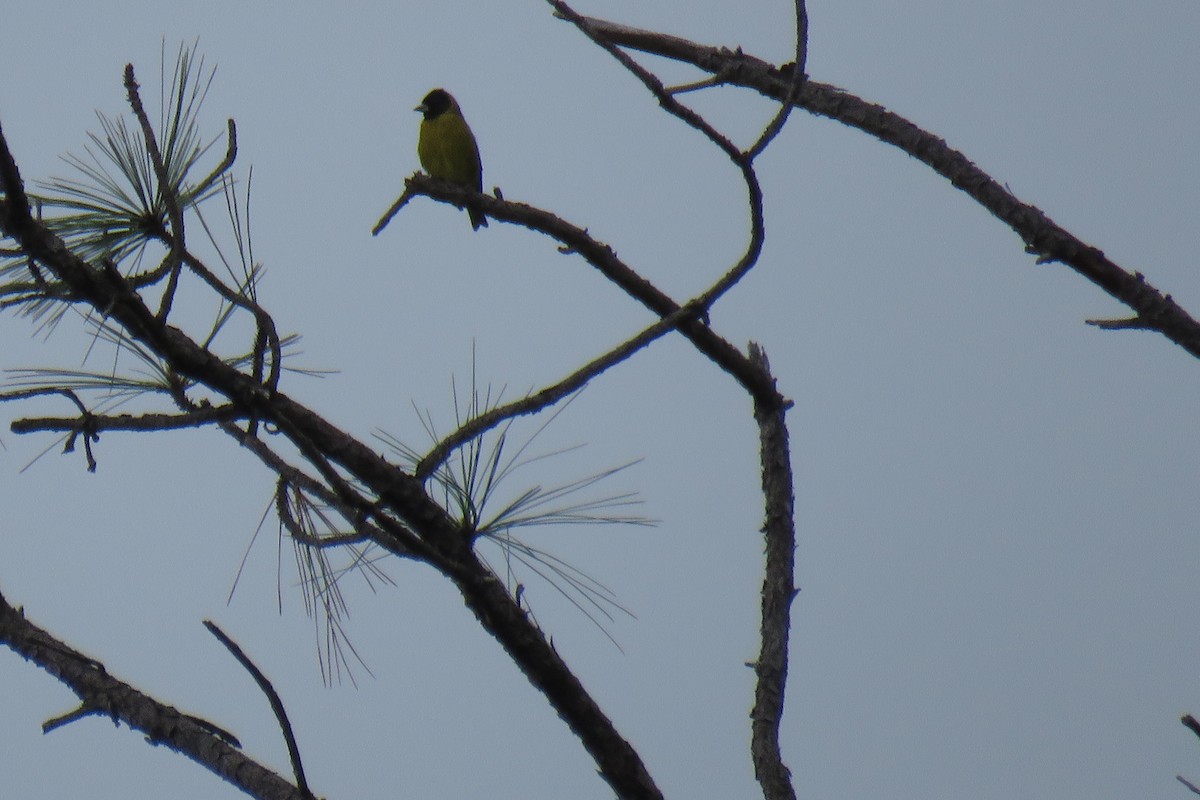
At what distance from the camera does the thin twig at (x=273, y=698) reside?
1.47m

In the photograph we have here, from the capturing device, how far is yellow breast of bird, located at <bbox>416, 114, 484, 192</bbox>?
6.79 metres

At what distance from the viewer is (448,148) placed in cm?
678

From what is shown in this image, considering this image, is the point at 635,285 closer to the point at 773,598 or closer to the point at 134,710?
the point at 773,598

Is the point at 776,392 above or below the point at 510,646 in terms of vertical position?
above

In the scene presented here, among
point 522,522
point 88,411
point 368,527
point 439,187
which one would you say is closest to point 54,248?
point 88,411

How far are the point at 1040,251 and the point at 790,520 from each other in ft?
2.62

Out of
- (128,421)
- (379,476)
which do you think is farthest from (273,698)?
(128,421)

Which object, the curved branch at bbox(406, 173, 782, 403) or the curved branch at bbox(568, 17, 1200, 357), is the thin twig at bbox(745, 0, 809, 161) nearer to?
the curved branch at bbox(568, 17, 1200, 357)

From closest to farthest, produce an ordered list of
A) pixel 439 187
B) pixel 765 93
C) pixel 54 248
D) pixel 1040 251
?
pixel 54 248, pixel 1040 251, pixel 765 93, pixel 439 187

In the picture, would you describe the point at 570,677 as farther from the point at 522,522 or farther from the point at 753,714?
the point at 753,714

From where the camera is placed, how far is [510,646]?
167 cm

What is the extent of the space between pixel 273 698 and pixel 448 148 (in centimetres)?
560

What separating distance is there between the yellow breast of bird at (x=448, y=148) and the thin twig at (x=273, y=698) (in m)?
5.41

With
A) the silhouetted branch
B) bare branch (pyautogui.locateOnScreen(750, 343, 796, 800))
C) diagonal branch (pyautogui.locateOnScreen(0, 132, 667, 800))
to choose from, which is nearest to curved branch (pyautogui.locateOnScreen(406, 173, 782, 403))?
bare branch (pyautogui.locateOnScreen(750, 343, 796, 800))
